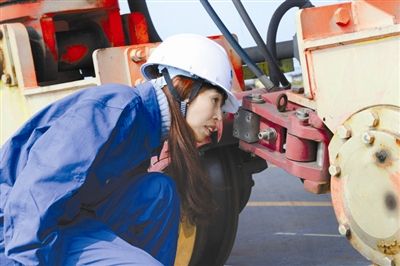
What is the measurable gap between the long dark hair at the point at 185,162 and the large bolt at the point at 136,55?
788 mm

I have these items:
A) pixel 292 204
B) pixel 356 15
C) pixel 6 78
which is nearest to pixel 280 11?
pixel 356 15

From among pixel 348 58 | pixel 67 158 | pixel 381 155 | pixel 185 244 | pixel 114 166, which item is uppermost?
→ pixel 348 58

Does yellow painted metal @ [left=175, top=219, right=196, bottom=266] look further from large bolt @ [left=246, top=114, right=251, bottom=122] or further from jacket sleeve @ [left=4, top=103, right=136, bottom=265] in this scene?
jacket sleeve @ [left=4, top=103, right=136, bottom=265]

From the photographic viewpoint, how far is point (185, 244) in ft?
13.4

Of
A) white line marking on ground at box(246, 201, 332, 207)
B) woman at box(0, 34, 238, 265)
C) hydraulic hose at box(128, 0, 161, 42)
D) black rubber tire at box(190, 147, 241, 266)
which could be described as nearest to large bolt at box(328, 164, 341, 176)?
woman at box(0, 34, 238, 265)

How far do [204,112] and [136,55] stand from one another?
119 centimetres

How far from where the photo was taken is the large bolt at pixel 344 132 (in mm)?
3218

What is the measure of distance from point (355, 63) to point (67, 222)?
1200 mm

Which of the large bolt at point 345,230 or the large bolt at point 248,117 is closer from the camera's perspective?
the large bolt at point 345,230

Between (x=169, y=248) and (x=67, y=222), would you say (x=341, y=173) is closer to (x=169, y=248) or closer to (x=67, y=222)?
(x=169, y=248)

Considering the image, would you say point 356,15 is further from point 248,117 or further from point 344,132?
point 344,132

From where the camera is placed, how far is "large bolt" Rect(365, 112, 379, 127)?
122 inches

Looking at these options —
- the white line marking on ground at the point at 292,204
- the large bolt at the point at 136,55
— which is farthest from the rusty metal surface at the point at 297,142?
the white line marking on ground at the point at 292,204

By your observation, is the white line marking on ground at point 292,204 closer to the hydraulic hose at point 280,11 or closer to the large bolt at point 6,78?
the hydraulic hose at point 280,11
